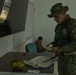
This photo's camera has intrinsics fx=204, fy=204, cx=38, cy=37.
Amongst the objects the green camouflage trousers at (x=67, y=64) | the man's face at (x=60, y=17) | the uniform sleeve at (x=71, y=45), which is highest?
the man's face at (x=60, y=17)

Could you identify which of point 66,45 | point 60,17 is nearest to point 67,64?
point 66,45

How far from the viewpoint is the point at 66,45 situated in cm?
209

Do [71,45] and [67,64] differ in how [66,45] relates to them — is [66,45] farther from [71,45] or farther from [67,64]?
[67,64]

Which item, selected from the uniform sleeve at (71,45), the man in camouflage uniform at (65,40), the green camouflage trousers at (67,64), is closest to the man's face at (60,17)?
the man in camouflage uniform at (65,40)

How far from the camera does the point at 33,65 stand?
1.99m

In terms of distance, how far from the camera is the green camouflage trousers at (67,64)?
2.19 meters

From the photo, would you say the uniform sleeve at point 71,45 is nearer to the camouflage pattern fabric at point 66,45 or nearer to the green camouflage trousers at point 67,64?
the camouflage pattern fabric at point 66,45

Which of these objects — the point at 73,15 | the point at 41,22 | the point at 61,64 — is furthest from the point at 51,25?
the point at 61,64

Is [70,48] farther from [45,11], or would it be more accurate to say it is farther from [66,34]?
[45,11]

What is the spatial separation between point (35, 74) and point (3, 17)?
60 cm

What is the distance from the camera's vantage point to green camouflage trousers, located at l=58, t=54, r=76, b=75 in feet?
7.18

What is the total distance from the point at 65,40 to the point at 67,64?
0.26 metres

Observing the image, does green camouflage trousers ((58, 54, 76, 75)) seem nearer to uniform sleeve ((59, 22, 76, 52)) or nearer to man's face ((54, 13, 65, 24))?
uniform sleeve ((59, 22, 76, 52))

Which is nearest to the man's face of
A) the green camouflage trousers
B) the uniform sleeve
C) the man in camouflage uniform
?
the man in camouflage uniform
